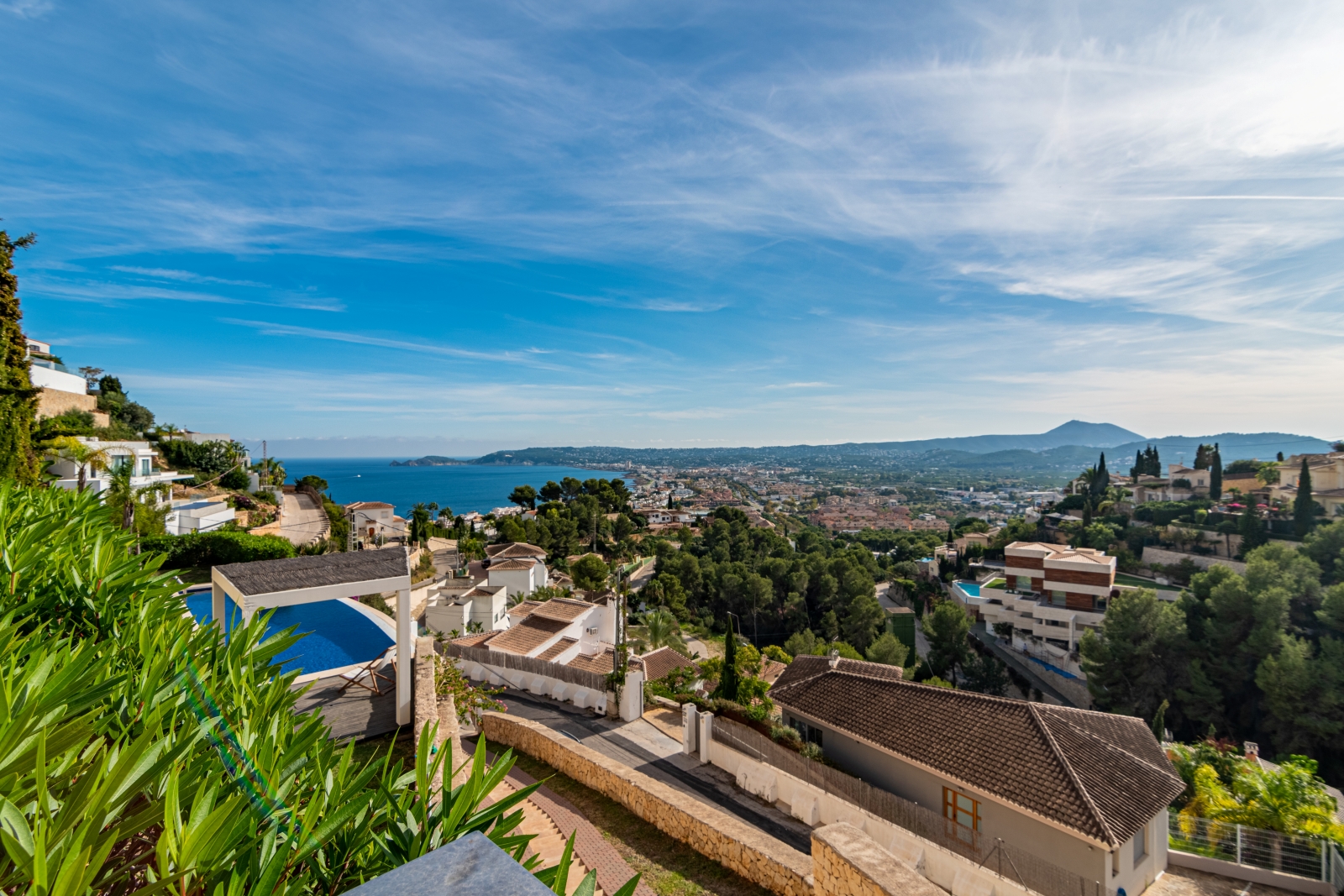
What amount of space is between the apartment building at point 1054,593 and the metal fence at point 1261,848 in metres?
27.3

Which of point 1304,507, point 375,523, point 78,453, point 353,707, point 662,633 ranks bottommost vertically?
point 662,633

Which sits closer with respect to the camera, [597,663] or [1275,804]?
[1275,804]

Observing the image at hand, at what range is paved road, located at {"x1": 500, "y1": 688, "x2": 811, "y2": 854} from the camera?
8.24 m

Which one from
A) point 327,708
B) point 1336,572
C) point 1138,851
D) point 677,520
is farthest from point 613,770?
point 677,520

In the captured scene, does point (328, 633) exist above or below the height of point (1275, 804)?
above

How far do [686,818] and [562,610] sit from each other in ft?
47.0

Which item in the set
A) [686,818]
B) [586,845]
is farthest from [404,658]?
[686,818]

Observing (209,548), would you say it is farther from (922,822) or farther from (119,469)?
(922,822)

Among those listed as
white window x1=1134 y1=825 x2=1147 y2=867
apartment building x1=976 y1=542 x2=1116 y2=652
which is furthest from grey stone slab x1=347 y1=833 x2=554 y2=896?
apartment building x1=976 y1=542 x2=1116 y2=652

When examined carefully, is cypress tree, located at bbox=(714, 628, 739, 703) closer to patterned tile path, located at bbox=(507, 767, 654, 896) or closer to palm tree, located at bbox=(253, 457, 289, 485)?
patterned tile path, located at bbox=(507, 767, 654, 896)

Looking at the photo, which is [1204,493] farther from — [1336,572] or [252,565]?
[252,565]

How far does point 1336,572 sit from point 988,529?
44.8m

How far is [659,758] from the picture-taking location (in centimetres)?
995

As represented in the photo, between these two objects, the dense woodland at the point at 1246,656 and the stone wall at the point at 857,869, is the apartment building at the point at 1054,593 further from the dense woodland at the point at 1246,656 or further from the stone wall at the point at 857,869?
Answer: the stone wall at the point at 857,869
